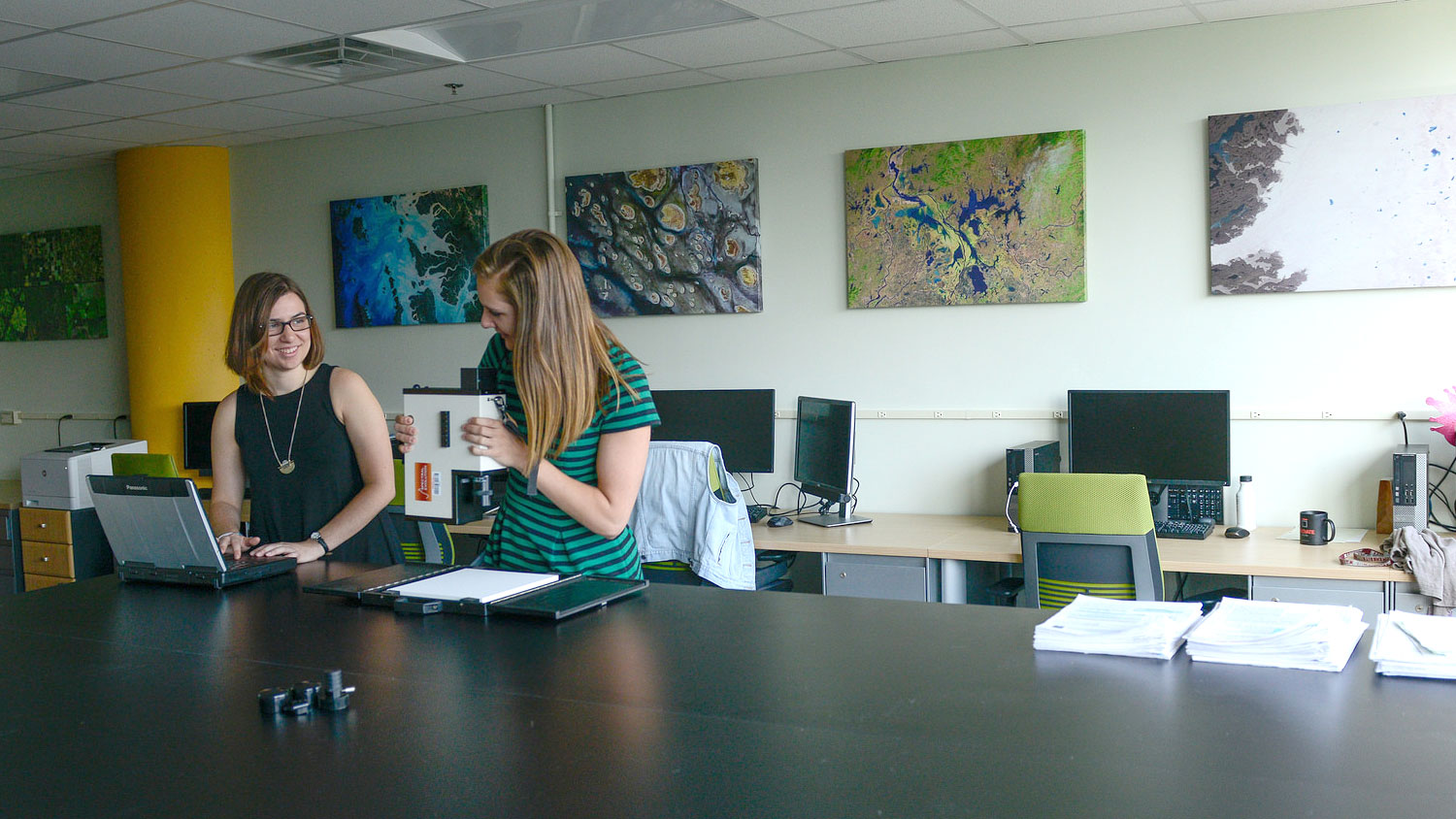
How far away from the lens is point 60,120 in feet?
17.3

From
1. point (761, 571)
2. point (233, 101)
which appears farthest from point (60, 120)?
point (761, 571)

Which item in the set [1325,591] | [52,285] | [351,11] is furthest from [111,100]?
[1325,591]

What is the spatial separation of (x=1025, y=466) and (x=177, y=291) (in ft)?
14.8

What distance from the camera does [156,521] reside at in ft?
7.45

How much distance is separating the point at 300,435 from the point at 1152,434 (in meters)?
2.89

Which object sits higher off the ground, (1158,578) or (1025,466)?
(1025,466)

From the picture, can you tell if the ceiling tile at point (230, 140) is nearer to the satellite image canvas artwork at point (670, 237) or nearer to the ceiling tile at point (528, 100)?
the ceiling tile at point (528, 100)

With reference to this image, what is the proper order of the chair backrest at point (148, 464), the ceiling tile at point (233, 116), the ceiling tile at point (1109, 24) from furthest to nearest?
the ceiling tile at point (233, 116) → the chair backrest at point (148, 464) → the ceiling tile at point (1109, 24)

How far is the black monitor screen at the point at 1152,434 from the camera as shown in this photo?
3975 millimetres

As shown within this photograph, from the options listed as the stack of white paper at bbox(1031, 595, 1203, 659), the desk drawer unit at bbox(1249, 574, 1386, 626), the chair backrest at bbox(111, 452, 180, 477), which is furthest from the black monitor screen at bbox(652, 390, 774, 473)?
the stack of white paper at bbox(1031, 595, 1203, 659)

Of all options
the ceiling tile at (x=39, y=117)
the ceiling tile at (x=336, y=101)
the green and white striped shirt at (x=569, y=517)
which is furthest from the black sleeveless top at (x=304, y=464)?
the ceiling tile at (x=39, y=117)

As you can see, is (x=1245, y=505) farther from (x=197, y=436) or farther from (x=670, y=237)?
(x=197, y=436)

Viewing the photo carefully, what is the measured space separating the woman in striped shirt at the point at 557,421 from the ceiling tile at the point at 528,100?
3.04m

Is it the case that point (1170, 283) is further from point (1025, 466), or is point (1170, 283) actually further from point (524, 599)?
point (524, 599)
